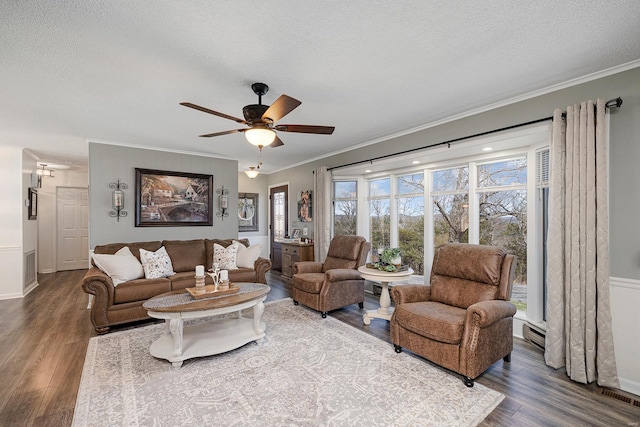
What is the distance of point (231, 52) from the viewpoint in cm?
219

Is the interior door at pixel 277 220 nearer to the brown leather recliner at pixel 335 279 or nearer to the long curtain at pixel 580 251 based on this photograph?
the brown leather recliner at pixel 335 279

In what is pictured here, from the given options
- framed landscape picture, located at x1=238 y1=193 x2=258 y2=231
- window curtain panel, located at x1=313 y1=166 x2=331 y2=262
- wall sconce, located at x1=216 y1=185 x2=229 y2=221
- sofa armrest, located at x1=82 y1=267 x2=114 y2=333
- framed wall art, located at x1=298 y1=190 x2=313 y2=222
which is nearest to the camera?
sofa armrest, located at x1=82 y1=267 x2=114 y2=333

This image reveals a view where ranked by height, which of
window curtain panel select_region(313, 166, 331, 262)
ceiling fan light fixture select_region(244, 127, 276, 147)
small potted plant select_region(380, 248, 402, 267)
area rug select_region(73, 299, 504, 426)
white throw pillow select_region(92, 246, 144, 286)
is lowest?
area rug select_region(73, 299, 504, 426)

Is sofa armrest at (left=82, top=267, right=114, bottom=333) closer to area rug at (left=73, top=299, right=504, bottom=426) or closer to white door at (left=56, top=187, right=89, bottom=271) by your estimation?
area rug at (left=73, top=299, right=504, bottom=426)

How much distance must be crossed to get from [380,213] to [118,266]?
4091mm

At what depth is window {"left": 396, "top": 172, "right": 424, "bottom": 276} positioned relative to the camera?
4.62 m

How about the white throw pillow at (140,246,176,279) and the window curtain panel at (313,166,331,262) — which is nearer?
the white throw pillow at (140,246,176,279)

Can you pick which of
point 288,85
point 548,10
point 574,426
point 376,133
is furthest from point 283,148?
point 574,426

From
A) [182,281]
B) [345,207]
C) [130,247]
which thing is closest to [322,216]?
[345,207]

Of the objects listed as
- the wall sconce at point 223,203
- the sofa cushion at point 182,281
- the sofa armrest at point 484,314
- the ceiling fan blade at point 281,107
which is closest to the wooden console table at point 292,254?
the wall sconce at point 223,203

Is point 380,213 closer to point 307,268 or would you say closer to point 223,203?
point 307,268

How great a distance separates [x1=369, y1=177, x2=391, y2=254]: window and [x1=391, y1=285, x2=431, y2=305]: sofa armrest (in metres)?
1.98

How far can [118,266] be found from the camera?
12.1 ft

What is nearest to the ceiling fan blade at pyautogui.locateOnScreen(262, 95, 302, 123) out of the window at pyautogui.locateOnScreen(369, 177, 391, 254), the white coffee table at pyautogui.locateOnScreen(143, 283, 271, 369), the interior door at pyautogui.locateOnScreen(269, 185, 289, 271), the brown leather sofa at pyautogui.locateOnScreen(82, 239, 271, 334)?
the white coffee table at pyautogui.locateOnScreen(143, 283, 271, 369)
